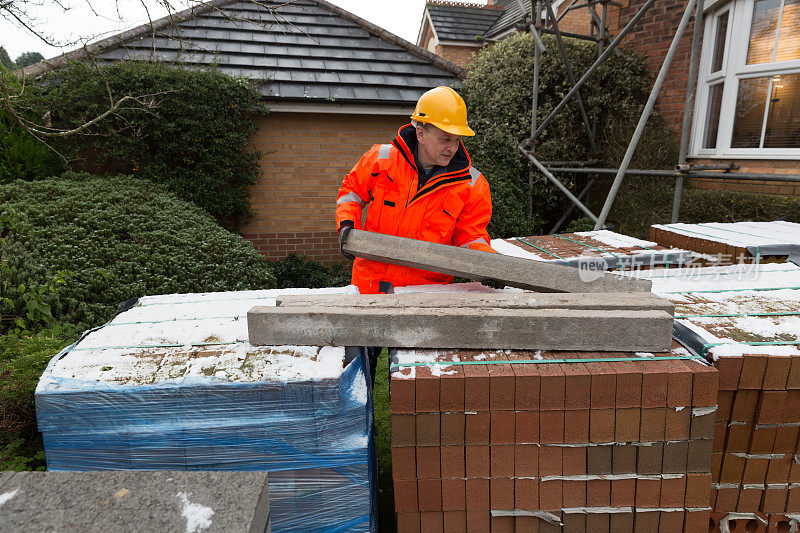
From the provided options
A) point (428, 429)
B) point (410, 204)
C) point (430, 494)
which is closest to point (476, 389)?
point (428, 429)

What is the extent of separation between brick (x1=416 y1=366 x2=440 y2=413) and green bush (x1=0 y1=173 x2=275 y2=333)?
3691 millimetres

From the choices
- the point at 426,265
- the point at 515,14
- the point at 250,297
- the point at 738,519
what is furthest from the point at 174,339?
the point at 515,14

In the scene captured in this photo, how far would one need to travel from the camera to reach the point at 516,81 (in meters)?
7.59

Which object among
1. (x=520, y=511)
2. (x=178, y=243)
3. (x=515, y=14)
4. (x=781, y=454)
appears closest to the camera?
(x=520, y=511)

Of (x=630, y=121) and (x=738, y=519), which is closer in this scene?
(x=738, y=519)

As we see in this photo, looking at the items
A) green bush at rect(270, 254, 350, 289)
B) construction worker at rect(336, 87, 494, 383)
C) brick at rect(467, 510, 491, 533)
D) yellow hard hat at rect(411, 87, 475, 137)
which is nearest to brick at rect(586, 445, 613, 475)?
brick at rect(467, 510, 491, 533)

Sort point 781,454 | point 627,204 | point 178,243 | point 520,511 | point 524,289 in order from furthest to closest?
point 627,204 < point 178,243 < point 524,289 < point 781,454 < point 520,511

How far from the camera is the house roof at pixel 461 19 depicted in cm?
1716

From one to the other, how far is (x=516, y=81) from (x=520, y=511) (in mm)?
7222

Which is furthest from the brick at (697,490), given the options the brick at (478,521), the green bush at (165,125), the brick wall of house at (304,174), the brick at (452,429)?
the brick wall of house at (304,174)

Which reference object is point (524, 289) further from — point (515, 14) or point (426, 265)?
point (515, 14)

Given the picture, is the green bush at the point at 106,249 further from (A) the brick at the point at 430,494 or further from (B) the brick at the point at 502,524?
(B) the brick at the point at 502,524

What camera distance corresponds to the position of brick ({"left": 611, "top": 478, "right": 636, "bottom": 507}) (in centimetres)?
174

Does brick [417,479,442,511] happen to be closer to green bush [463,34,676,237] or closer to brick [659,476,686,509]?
brick [659,476,686,509]
